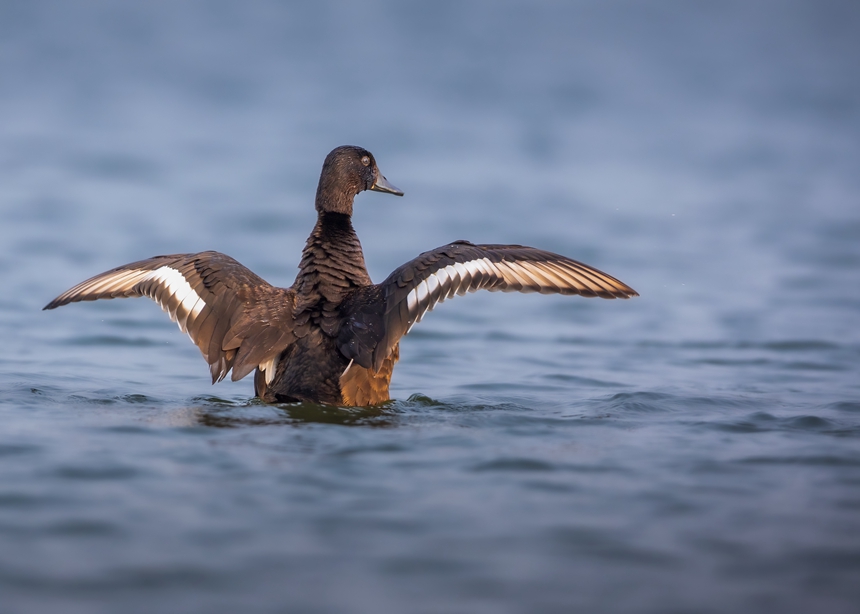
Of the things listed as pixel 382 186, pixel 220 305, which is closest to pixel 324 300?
pixel 220 305

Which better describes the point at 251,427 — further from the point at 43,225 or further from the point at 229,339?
the point at 43,225

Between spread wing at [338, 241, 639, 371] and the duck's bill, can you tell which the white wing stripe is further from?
the duck's bill

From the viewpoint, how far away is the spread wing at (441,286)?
17.2 ft

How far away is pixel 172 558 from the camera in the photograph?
2984 mm

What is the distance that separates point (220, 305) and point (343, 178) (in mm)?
1340

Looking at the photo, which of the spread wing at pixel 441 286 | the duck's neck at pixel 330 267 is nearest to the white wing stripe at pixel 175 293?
the duck's neck at pixel 330 267

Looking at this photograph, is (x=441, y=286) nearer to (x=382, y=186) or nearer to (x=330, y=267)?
(x=330, y=267)

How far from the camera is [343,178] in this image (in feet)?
20.7

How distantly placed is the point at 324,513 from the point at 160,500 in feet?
2.08

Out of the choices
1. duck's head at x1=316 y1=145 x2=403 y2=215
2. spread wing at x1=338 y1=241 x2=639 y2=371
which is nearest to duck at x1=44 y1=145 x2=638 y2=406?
spread wing at x1=338 y1=241 x2=639 y2=371

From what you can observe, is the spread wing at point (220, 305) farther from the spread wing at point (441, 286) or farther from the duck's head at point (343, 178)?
the duck's head at point (343, 178)

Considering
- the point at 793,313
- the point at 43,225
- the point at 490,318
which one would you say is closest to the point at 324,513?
the point at 490,318

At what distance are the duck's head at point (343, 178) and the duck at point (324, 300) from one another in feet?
1.36

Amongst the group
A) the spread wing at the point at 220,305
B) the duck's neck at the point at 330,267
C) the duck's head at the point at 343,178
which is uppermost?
the duck's head at the point at 343,178
